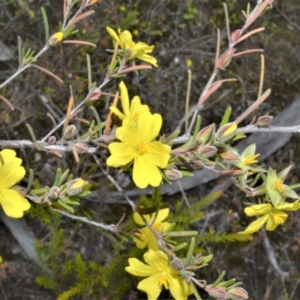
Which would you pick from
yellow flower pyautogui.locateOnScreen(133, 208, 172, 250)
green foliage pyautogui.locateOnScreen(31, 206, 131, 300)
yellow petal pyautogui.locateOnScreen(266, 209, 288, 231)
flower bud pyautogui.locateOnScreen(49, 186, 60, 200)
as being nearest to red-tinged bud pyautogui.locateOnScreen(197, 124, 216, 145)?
yellow petal pyautogui.locateOnScreen(266, 209, 288, 231)

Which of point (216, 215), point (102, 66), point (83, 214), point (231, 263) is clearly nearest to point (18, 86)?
point (102, 66)

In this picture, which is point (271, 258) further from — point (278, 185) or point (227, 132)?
point (227, 132)

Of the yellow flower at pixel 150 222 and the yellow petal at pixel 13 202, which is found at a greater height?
the yellow petal at pixel 13 202

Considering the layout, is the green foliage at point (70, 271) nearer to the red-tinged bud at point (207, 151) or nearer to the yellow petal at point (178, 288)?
the yellow petal at point (178, 288)

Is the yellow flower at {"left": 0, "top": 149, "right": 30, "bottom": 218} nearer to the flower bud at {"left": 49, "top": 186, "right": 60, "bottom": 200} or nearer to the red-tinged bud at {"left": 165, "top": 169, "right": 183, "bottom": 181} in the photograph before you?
the flower bud at {"left": 49, "top": 186, "right": 60, "bottom": 200}

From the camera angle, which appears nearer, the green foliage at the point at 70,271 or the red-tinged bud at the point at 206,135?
the red-tinged bud at the point at 206,135

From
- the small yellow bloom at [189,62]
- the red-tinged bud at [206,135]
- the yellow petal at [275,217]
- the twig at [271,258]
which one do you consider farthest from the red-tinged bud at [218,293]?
the small yellow bloom at [189,62]

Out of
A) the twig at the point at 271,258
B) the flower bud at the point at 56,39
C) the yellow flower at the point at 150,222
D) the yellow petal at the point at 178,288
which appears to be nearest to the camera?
the flower bud at the point at 56,39
